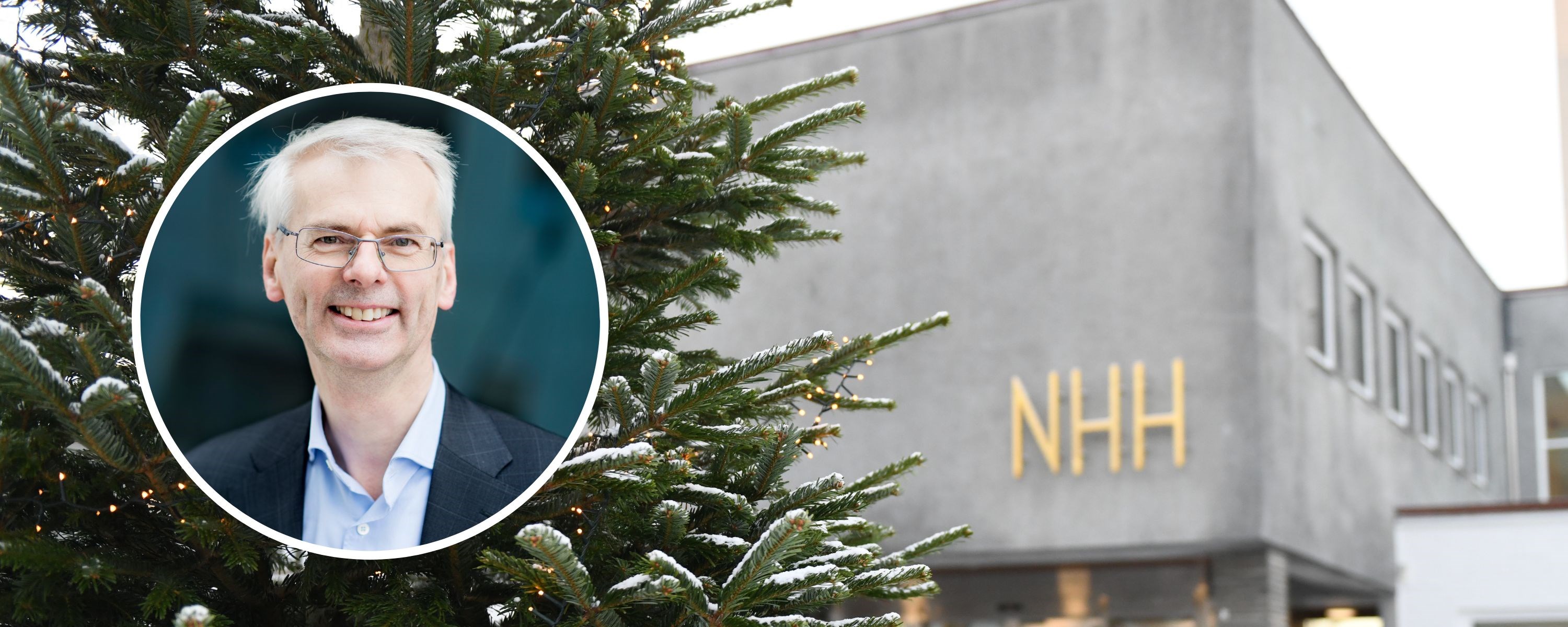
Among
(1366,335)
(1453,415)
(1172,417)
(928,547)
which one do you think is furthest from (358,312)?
(1453,415)

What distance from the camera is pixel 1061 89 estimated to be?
13258 millimetres

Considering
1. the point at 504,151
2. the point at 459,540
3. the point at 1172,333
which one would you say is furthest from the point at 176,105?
the point at 1172,333

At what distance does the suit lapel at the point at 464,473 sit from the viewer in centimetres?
256

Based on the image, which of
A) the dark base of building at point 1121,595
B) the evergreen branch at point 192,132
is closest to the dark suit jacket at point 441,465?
the evergreen branch at point 192,132

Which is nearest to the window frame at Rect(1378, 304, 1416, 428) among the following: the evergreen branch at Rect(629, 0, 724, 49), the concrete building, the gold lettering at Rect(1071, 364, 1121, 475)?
the concrete building

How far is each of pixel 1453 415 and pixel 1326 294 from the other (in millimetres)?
7382

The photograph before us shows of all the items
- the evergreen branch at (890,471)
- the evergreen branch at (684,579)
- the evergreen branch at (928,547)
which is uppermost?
the evergreen branch at (890,471)

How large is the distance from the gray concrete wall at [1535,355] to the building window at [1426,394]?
4.84 metres

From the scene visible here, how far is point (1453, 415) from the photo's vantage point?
1988 centimetres

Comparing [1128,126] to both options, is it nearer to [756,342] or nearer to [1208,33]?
[1208,33]

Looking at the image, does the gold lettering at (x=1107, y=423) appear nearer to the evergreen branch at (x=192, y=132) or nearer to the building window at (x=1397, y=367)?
the building window at (x=1397, y=367)

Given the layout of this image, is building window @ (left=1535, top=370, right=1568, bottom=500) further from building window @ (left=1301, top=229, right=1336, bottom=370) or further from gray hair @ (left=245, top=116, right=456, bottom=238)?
gray hair @ (left=245, top=116, right=456, bottom=238)

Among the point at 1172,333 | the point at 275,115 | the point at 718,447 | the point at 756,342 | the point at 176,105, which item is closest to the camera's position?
the point at 275,115

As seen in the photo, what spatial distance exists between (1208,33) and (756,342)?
214 inches
